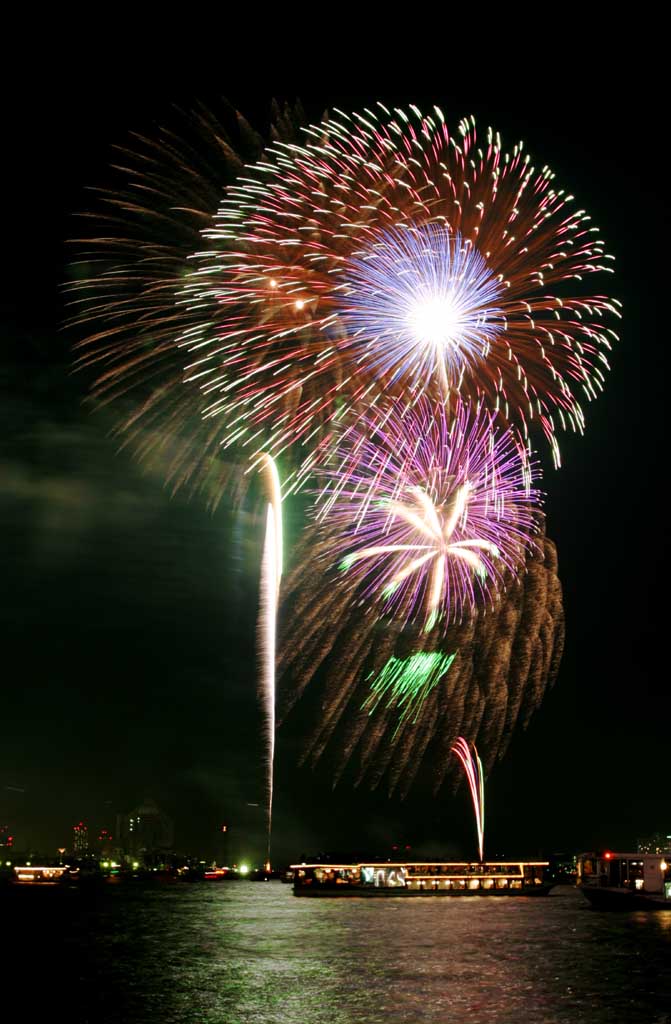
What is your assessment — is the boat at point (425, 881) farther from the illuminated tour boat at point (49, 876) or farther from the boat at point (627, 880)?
the illuminated tour boat at point (49, 876)

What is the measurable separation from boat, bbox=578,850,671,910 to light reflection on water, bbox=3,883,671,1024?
1.47 meters

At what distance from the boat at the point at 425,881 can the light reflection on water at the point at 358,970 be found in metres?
30.3

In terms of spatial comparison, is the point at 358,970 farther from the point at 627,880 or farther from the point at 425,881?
the point at 425,881

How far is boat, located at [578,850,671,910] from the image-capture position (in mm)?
62000

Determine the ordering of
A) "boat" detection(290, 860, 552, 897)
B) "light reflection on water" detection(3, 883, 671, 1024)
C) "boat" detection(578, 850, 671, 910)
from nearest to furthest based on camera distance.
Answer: "light reflection on water" detection(3, 883, 671, 1024) → "boat" detection(578, 850, 671, 910) → "boat" detection(290, 860, 552, 897)

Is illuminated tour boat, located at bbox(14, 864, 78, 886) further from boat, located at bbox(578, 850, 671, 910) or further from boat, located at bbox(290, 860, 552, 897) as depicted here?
boat, located at bbox(578, 850, 671, 910)

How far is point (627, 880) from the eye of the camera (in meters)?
Result: 65.9

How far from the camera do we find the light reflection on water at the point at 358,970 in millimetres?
25953

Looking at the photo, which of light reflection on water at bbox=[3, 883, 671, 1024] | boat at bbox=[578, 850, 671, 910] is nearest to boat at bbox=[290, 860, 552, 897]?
boat at bbox=[578, 850, 671, 910]

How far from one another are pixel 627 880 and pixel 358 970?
3719 cm

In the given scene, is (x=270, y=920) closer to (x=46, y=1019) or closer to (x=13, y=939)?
(x=13, y=939)

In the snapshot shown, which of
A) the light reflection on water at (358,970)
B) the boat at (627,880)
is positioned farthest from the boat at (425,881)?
the light reflection on water at (358,970)

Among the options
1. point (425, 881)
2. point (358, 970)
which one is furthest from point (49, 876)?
point (358, 970)

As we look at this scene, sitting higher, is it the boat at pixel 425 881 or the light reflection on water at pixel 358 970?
the light reflection on water at pixel 358 970
